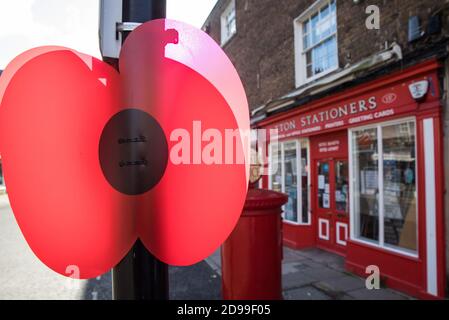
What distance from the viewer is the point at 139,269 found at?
92 cm

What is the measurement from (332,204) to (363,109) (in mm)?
2308

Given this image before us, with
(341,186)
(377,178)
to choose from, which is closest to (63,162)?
(377,178)

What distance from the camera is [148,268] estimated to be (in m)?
0.93

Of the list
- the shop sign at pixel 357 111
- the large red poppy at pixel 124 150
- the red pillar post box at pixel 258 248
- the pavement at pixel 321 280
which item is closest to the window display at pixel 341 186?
the shop sign at pixel 357 111

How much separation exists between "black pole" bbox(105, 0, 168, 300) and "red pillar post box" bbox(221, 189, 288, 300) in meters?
1.94

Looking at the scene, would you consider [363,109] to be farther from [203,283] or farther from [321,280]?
[203,283]

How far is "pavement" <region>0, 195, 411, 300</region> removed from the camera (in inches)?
182

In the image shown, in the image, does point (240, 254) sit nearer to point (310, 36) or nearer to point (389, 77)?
point (389, 77)

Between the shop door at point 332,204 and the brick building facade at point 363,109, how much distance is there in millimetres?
27

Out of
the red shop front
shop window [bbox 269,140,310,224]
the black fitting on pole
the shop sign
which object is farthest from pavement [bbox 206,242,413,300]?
Answer: the black fitting on pole

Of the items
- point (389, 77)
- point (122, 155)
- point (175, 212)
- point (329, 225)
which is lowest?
point (329, 225)

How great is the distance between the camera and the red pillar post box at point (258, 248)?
2887 mm

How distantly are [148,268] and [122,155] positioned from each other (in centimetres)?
37
